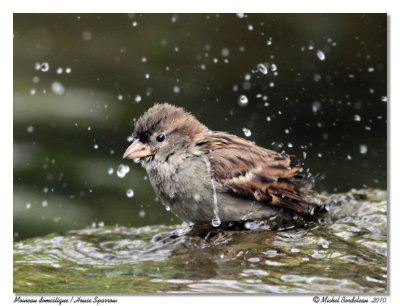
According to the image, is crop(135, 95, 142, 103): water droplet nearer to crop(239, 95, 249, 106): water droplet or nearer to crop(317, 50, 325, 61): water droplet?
crop(239, 95, 249, 106): water droplet

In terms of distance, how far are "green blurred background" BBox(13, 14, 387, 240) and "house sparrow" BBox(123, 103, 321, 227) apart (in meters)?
0.63

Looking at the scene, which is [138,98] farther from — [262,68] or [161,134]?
[161,134]

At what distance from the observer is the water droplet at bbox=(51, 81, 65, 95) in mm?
7215

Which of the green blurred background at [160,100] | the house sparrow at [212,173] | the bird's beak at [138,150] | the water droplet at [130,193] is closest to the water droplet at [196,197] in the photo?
the house sparrow at [212,173]

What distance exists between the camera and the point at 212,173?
18.4 feet

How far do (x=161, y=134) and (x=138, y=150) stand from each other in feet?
0.66

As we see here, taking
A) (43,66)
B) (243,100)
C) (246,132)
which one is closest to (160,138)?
(246,132)

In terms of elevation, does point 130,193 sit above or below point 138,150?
below

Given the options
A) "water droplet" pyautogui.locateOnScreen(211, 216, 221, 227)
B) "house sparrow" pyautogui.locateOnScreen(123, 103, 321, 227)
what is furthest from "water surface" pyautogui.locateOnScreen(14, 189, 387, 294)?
"house sparrow" pyautogui.locateOnScreen(123, 103, 321, 227)

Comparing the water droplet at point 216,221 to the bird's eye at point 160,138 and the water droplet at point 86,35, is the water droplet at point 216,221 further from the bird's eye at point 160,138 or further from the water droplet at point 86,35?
the water droplet at point 86,35

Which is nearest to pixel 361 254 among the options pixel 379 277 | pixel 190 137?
pixel 379 277

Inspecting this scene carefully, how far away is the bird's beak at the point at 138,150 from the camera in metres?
5.68
